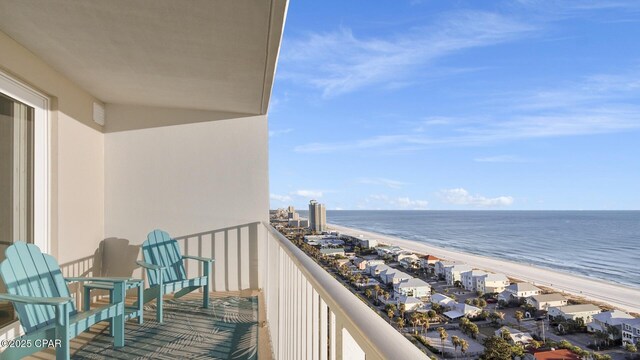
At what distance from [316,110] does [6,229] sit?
30.8 meters

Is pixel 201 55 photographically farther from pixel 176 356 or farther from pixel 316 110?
pixel 316 110

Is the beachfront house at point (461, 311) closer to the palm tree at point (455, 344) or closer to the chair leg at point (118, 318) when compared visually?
the palm tree at point (455, 344)

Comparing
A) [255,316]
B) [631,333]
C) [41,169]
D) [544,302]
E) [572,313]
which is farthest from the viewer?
[544,302]

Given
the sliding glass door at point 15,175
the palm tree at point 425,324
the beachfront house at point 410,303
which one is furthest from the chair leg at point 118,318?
the beachfront house at point 410,303

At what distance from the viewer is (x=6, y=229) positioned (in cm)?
322

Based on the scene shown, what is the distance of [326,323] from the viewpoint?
109cm

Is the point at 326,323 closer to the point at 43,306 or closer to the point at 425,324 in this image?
the point at 43,306

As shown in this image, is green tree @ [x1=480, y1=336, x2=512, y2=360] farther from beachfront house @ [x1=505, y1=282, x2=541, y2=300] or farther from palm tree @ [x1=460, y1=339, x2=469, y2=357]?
beachfront house @ [x1=505, y1=282, x2=541, y2=300]

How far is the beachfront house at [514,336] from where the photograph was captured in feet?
19.9

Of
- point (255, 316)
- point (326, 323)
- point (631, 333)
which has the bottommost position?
point (631, 333)

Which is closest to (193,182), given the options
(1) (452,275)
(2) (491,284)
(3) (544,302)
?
(3) (544,302)

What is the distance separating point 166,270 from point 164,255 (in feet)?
0.58

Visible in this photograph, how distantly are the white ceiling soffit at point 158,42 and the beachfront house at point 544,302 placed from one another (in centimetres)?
727

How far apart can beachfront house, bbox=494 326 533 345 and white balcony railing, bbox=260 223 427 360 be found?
5042 mm
